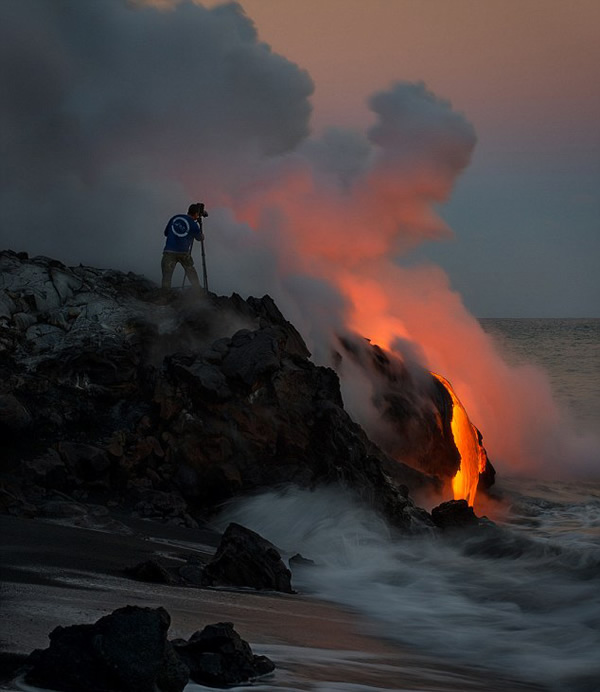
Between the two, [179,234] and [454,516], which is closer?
[454,516]

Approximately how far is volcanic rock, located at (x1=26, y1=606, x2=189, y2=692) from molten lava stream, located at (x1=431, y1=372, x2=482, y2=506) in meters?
10.8

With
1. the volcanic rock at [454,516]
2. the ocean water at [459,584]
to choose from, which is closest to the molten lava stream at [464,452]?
the ocean water at [459,584]

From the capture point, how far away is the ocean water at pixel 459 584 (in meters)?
5.96

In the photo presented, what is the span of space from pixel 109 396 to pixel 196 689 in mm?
7153

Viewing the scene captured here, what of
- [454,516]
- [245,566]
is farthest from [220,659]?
[454,516]

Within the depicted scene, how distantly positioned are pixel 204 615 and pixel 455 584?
3609 millimetres

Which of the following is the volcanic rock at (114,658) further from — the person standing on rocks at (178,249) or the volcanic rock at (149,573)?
the person standing on rocks at (178,249)

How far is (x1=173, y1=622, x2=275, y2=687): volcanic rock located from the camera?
4008mm

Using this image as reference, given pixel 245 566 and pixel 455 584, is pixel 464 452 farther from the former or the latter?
pixel 245 566

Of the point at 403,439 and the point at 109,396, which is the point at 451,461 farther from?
the point at 109,396

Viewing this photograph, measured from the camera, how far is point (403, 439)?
13625 mm

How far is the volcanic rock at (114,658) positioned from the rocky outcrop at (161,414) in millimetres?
5410

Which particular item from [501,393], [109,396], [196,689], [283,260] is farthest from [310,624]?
[501,393]

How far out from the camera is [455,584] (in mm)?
8367
